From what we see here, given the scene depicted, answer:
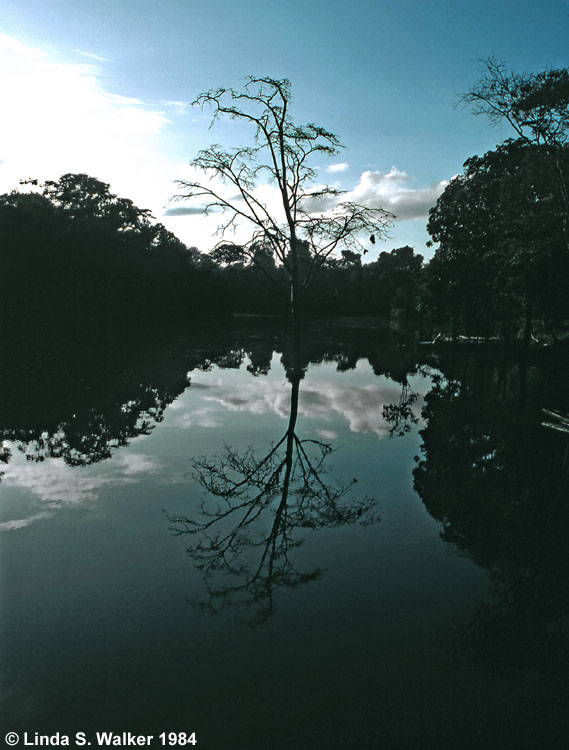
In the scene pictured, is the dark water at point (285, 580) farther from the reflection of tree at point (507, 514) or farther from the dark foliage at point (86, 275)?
the dark foliage at point (86, 275)

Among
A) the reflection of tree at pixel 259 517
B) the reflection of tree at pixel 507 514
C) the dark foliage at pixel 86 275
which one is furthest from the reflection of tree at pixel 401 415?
the dark foliage at pixel 86 275

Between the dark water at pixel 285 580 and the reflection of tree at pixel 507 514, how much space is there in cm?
3

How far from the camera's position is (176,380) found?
18.8 meters

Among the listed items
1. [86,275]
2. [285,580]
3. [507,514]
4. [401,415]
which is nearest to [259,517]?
[285,580]

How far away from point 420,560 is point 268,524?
1915mm

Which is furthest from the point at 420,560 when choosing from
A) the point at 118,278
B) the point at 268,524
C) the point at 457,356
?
the point at 118,278

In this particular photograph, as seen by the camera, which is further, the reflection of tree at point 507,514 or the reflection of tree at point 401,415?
the reflection of tree at point 401,415

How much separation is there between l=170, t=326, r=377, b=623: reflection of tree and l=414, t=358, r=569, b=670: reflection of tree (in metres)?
1.44

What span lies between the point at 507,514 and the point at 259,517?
3.50m

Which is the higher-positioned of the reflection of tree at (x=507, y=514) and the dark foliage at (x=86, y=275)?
the dark foliage at (x=86, y=275)

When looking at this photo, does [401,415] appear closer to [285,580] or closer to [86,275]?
[285,580]

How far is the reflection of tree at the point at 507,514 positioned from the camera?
463 cm

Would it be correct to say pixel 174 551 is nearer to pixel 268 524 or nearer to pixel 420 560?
pixel 268 524

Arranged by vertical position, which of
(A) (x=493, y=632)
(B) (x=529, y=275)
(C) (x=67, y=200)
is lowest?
(A) (x=493, y=632)
